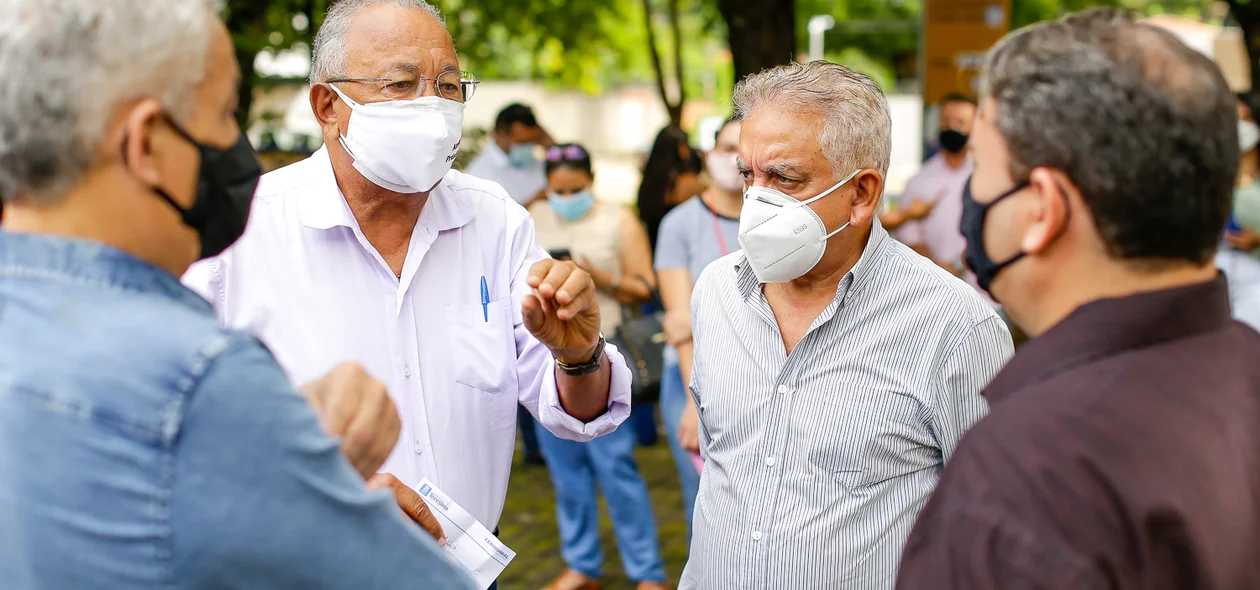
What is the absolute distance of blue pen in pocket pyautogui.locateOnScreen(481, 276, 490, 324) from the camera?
9.02 ft

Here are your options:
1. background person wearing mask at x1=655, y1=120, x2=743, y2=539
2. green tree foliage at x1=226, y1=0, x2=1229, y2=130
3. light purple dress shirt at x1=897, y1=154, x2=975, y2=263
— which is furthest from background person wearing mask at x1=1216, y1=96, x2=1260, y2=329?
background person wearing mask at x1=655, y1=120, x2=743, y2=539

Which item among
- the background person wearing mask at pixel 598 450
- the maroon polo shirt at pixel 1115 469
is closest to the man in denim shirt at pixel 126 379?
the maroon polo shirt at pixel 1115 469

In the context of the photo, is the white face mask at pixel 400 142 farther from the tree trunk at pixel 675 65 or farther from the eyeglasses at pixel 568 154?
the tree trunk at pixel 675 65

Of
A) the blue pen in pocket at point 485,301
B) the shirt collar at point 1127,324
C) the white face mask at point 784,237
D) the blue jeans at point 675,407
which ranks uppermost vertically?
the shirt collar at point 1127,324

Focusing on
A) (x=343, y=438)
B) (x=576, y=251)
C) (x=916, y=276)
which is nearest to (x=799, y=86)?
(x=916, y=276)

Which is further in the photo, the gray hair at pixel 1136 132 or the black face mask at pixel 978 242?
the black face mask at pixel 978 242

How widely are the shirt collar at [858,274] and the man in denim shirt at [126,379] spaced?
158cm

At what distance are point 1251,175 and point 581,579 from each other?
151 inches

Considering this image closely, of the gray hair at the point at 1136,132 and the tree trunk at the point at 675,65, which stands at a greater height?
the gray hair at the point at 1136,132

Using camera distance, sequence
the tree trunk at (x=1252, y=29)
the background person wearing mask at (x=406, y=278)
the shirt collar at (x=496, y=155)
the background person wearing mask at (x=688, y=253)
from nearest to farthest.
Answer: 1. the background person wearing mask at (x=406, y=278)
2. the background person wearing mask at (x=688, y=253)
3. the shirt collar at (x=496, y=155)
4. the tree trunk at (x=1252, y=29)

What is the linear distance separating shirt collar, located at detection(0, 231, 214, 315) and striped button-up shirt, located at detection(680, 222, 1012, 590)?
1653 mm

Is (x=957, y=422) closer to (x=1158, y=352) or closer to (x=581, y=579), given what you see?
(x=1158, y=352)

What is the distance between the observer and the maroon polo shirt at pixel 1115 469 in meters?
1.34

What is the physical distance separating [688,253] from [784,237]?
2.27m
